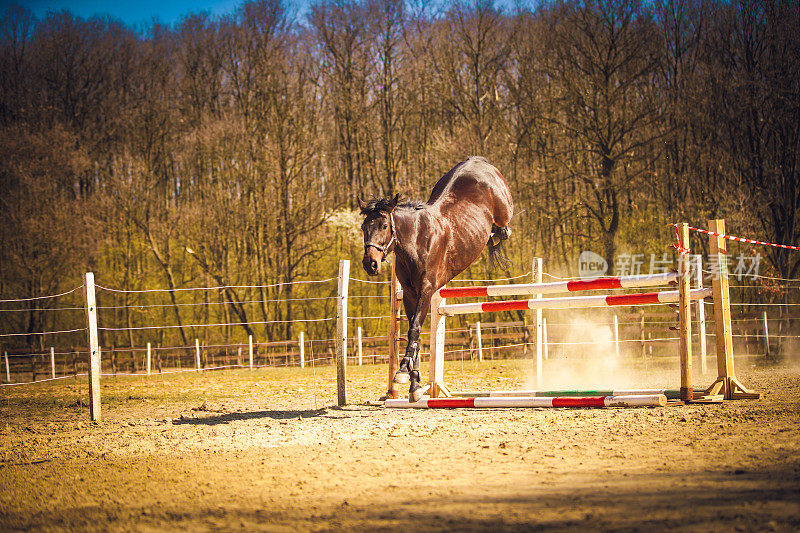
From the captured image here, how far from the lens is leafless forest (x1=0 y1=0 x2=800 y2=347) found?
71.2 ft

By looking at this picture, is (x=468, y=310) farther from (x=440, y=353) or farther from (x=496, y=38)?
(x=496, y=38)

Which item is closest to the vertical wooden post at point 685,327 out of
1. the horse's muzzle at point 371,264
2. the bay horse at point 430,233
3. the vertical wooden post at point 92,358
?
the bay horse at point 430,233

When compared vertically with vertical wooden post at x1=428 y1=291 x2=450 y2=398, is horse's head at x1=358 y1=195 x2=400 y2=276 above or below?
above

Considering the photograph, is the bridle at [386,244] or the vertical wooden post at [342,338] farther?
the vertical wooden post at [342,338]

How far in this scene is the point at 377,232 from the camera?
247 inches

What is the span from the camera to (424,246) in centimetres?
651

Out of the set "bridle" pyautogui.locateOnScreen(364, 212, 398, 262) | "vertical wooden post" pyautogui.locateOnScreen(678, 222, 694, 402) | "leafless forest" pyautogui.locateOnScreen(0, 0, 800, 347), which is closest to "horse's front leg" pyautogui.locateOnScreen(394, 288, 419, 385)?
"bridle" pyautogui.locateOnScreen(364, 212, 398, 262)

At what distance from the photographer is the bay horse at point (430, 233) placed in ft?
20.9

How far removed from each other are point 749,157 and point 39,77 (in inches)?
1103

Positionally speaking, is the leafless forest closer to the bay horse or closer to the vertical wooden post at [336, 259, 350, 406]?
the vertical wooden post at [336, 259, 350, 406]

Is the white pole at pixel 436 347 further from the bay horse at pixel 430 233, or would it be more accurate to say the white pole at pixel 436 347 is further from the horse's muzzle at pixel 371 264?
the horse's muzzle at pixel 371 264

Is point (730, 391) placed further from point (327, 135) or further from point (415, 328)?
point (327, 135)

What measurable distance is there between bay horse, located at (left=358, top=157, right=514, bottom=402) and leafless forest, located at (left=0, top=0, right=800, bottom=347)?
1587 centimetres

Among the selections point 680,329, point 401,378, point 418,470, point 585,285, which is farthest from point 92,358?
point 680,329
